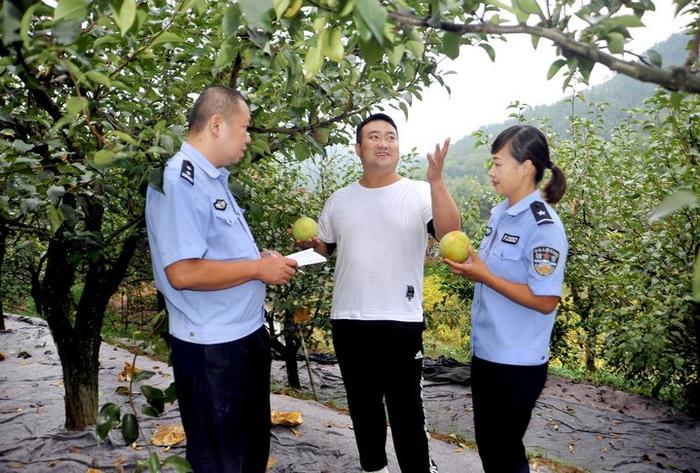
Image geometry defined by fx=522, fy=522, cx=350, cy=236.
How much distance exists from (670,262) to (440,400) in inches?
155

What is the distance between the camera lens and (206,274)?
1.94 metres

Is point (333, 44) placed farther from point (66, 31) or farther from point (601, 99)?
point (601, 99)

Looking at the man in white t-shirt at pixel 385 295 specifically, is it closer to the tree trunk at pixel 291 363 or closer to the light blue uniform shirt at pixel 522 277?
the light blue uniform shirt at pixel 522 277

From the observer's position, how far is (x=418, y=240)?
278 cm

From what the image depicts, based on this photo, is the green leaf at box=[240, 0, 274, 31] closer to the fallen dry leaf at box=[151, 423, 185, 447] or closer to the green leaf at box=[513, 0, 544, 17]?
the green leaf at box=[513, 0, 544, 17]

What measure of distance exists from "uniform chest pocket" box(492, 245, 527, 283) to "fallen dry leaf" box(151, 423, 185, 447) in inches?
109

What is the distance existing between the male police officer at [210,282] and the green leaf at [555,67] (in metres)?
1.20

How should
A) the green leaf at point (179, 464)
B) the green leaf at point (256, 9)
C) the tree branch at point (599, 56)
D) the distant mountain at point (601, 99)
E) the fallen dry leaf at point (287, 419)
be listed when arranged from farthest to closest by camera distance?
the distant mountain at point (601, 99) < the fallen dry leaf at point (287, 419) < the green leaf at point (179, 464) < the green leaf at point (256, 9) < the tree branch at point (599, 56)

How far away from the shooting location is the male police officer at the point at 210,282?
1950mm

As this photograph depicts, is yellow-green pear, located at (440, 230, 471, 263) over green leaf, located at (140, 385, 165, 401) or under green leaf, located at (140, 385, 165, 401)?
over

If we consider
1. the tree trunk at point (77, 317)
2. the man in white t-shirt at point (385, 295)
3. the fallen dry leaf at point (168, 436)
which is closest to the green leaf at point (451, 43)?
the man in white t-shirt at point (385, 295)

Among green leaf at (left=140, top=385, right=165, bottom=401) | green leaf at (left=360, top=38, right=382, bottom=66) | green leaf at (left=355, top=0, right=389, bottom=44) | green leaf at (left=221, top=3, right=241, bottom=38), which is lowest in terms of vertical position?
green leaf at (left=140, top=385, right=165, bottom=401)

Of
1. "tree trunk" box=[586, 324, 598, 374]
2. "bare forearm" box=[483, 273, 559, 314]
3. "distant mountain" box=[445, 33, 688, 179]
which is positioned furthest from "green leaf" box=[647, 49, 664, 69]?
"distant mountain" box=[445, 33, 688, 179]

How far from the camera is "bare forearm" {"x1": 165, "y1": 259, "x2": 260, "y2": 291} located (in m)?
1.92
